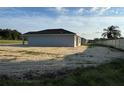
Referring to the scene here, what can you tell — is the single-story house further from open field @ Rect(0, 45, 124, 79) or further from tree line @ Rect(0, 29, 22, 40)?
Answer: tree line @ Rect(0, 29, 22, 40)

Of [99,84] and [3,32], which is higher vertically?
[3,32]

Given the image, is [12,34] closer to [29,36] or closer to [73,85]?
[29,36]

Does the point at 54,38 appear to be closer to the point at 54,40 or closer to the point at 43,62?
the point at 54,40

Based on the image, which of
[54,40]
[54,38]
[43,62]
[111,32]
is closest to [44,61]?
[43,62]

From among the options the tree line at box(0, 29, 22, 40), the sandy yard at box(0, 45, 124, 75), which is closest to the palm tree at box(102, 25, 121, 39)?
the tree line at box(0, 29, 22, 40)

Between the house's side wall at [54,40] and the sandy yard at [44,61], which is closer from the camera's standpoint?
the sandy yard at [44,61]

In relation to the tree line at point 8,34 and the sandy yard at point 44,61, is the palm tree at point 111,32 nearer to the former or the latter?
the tree line at point 8,34

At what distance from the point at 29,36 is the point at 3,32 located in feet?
148

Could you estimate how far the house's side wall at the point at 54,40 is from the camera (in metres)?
34.5

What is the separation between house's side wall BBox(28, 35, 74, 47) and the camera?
3453 cm

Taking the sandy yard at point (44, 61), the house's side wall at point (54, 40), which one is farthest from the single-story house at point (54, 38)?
the sandy yard at point (44, 61)
